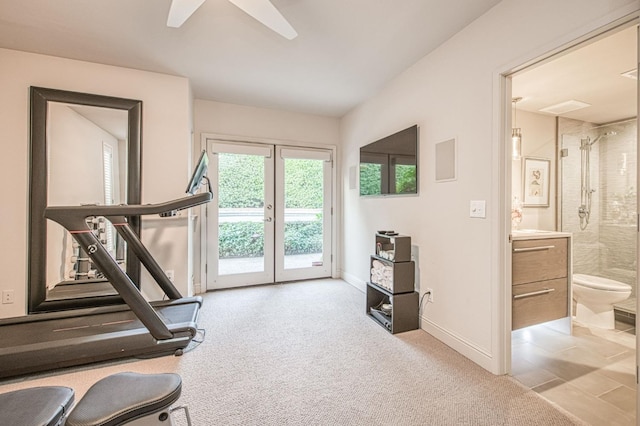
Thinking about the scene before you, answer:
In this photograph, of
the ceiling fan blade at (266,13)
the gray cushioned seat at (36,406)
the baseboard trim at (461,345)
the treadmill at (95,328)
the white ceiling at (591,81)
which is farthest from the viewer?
the white ceiling at (591,81)

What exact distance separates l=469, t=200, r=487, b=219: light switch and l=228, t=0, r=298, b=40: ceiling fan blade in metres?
1.77

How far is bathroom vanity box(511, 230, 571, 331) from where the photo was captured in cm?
230

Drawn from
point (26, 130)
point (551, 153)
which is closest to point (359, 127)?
point (551, 153)

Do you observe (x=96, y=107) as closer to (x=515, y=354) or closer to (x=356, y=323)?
(x=356, y=323)

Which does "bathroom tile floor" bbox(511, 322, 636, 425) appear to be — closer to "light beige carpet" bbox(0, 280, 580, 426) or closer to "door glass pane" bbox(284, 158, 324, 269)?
"light beige carpet" bbox(0, 280, 580, 426)

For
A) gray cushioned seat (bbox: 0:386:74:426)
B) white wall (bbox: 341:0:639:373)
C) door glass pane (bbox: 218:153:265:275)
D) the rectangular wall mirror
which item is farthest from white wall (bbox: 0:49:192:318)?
white wall (bbox: 341:0:639:373)

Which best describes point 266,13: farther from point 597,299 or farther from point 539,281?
point 597,299

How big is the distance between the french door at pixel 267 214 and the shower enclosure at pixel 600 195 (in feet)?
10.2

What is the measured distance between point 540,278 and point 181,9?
3.38 m

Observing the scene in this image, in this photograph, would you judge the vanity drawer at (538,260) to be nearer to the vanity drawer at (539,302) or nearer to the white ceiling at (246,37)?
the vanity drawer at (539,302)

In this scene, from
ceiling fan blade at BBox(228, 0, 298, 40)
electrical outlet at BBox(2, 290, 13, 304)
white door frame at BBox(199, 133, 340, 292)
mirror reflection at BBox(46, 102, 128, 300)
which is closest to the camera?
ceiling fan blade at BBox(228, 0, 298, 40)

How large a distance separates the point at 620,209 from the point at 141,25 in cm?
523

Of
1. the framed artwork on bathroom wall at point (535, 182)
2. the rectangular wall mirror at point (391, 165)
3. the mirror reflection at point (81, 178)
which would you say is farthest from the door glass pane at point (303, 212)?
the framed artwork on bathroom wall at point (535, 182)

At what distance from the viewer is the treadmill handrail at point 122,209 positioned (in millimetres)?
1932
